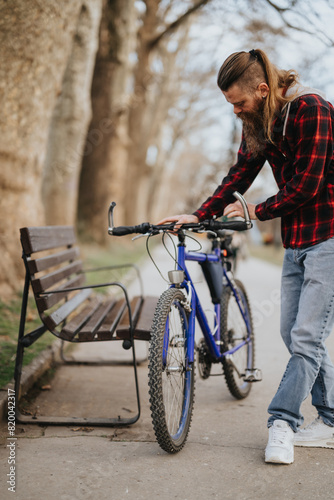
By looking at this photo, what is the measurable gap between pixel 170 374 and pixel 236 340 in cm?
129

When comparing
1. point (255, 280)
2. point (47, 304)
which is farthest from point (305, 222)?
point (255, 280)

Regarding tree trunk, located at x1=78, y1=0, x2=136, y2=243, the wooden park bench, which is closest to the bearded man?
the wooden park bench

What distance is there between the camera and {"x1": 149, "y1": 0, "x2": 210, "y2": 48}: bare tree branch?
13613 millimetres

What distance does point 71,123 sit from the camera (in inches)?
416

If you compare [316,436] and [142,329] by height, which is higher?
[142,329]

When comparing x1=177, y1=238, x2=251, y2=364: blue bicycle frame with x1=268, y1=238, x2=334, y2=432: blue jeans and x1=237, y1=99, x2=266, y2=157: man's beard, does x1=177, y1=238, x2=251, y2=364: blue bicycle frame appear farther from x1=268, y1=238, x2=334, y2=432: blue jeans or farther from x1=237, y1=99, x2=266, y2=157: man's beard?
x1=237, y1=99, x2=266, y2=157: man's beard

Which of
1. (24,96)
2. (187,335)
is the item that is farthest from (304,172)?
(24,96)

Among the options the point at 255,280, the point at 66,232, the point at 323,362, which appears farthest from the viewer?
the point at 255,280

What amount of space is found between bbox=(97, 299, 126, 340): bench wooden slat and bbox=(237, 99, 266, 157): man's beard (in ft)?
4.70

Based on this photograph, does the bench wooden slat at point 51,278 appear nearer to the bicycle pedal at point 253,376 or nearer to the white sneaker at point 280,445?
the bicycle pedal at point 253,376

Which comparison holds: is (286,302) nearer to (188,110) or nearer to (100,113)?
(100,113)

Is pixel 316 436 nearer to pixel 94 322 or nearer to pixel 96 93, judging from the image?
pixel 94 322

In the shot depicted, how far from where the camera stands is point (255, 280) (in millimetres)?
12867

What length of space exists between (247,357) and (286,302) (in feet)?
4.33
